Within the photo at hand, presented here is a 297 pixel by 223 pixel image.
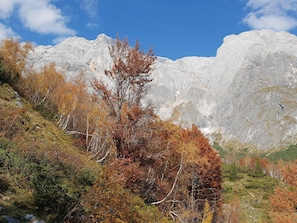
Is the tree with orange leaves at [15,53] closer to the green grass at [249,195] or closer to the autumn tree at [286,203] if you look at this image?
the autumn tree at [286,203]

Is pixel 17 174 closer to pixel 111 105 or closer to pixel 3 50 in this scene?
pixel 111 105

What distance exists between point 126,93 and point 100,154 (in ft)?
23.4

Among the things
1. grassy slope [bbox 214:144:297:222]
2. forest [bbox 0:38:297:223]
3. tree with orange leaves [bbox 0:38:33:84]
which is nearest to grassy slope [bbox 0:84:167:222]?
forest [bbox 0:38:297:223]

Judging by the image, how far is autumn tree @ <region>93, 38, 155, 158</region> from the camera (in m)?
25.3

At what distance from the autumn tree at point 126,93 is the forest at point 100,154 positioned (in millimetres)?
84

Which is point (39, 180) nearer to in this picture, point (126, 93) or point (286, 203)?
point (126, 93)

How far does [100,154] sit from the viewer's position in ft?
96.9

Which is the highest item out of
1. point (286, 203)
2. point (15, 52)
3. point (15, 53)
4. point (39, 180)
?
point (15, 52)

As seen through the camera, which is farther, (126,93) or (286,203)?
(286,203)

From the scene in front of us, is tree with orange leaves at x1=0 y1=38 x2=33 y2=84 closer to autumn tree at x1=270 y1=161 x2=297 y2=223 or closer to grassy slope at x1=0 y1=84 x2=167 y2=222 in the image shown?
grassy slope at x1=0 y1=84 x2=167 y2=222

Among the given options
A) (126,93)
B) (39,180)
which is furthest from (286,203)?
(39,180)

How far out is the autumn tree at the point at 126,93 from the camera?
82.9 ft

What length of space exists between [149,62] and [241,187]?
79.8 m

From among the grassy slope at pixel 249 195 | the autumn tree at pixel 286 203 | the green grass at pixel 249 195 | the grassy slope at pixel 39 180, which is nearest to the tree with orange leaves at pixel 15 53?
the grassy slope at pixel 39 180
